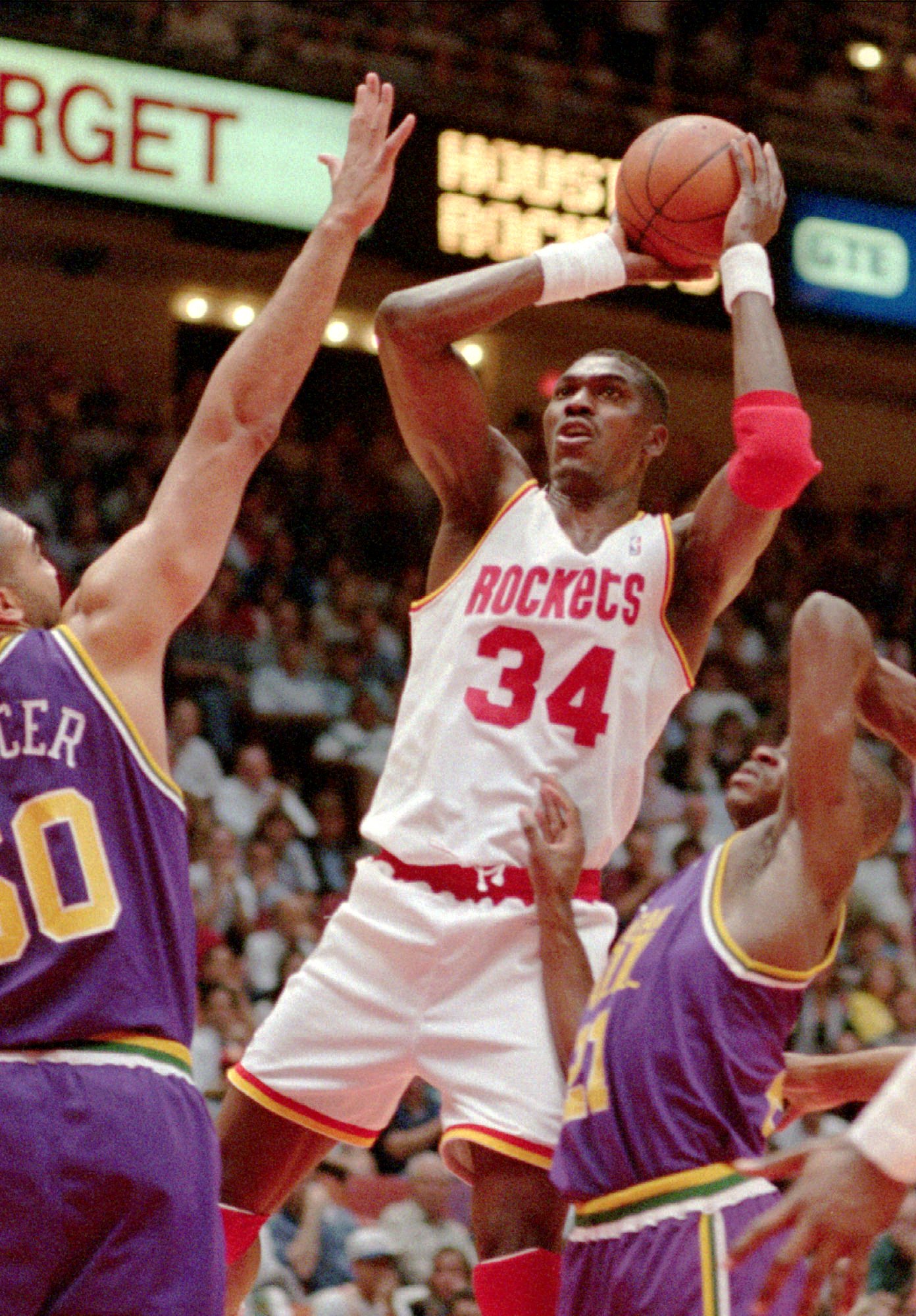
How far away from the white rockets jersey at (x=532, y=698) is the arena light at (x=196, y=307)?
12.1 m

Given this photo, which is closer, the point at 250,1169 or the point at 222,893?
the point at 250,1169

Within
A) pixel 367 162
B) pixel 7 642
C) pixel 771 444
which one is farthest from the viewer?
pixel 771 444

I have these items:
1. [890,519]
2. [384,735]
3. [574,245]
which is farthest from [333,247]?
[890,519]

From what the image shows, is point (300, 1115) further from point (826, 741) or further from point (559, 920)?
point (826, 741)

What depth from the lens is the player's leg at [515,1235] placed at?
3.99 meters

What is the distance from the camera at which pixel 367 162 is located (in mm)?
3775

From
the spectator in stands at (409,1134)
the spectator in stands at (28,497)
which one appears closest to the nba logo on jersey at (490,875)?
the spectator in stands at (409,1134)

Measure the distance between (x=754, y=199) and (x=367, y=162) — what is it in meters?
1.12

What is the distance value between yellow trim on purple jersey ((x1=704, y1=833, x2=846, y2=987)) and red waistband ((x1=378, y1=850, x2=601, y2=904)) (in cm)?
70

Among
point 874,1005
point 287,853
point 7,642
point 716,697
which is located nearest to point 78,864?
point 7,642

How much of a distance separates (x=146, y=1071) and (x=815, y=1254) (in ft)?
4.28

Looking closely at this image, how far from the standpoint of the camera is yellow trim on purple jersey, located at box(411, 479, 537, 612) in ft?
15.0

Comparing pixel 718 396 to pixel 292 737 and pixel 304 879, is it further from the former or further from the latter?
pixel 304 879

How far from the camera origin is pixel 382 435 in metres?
15.2
